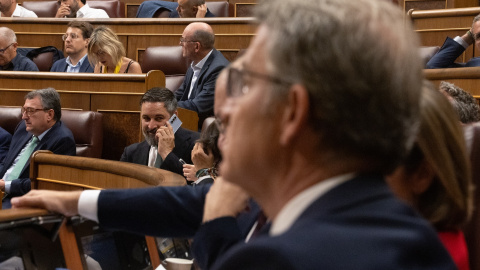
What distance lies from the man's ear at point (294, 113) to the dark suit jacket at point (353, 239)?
0.03 metres

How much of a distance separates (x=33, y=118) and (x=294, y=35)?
1662mm

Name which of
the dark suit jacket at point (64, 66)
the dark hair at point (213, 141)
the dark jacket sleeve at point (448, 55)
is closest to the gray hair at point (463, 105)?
the dark hair at point (213, 141)

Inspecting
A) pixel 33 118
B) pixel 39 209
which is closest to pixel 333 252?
pixel 39 209

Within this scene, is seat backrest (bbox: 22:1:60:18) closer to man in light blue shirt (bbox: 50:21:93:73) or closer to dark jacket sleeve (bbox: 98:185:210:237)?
man in light blue shirt (bbox: 50:21:93:73)

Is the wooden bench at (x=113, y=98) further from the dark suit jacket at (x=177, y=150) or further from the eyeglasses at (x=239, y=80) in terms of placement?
the eyeglasses at (x=239, y=80)

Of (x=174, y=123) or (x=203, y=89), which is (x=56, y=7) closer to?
(x=203, y=89)

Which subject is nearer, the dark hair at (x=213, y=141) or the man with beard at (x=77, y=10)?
the dark hair at (x=213, y=141)

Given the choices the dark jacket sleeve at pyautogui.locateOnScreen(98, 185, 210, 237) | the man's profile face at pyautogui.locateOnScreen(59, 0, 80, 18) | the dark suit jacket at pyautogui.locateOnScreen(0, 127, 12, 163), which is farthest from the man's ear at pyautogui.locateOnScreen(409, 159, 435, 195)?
the man's profile face at pyautogui.locateOnScreen(59, 0, 80, 18)

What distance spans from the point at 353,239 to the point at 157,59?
6.86 ft

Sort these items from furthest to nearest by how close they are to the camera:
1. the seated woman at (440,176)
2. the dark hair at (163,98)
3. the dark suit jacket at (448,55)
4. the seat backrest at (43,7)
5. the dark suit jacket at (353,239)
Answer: the seat backrest at (43,7)
the dark suit jacket at (448,55)
the dark hair at (163,98)
the seated woman at (440,176)
the dark suit jacket at (353,239)

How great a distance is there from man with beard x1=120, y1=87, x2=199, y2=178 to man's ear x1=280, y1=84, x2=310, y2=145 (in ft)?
4.00

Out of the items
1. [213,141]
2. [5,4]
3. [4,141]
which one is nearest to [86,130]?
[4,141]

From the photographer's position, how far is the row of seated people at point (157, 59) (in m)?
2.02

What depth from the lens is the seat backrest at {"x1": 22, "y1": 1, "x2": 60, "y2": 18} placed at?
312 centimetres
